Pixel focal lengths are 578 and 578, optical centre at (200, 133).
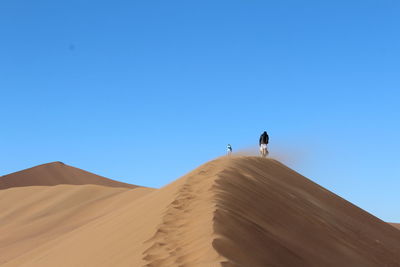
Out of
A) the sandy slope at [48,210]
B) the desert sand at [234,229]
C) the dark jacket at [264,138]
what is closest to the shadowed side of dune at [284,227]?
the desert sand at [234,229]

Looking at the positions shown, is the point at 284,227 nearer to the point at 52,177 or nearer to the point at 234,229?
the point at 234,229

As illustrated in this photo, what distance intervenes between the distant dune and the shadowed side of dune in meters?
38.8

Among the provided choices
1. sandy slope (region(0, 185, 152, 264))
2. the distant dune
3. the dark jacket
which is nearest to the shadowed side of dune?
the dark jacket

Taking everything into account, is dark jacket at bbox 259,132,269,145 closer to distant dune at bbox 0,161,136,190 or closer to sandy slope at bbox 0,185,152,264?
sandy slope at bbox 0,185,152,264

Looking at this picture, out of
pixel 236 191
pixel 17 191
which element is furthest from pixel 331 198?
pixel 17 191

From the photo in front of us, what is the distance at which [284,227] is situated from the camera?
10602 millimetres

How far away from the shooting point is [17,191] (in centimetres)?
3603

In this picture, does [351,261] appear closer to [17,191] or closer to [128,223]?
[128,223]

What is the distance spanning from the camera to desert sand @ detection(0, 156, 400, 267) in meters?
7.72

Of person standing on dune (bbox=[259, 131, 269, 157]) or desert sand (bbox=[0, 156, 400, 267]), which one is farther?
person standing on dune (bbox=[259, 131, 269, 157])

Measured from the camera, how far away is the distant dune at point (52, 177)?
2184 inches

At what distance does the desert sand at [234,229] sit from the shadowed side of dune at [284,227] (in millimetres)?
25

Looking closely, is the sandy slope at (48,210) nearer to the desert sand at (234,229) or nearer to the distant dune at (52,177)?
the desert sand at (234,229)

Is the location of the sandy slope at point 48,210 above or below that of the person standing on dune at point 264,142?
below
